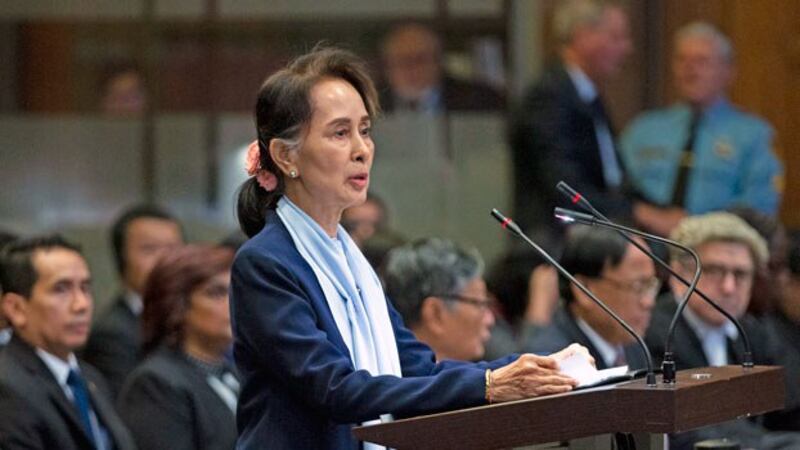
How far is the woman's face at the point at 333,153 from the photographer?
3.67 meters

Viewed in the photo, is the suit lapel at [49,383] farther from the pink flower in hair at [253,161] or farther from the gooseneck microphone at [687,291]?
the gooseneck microphone at [687,291]

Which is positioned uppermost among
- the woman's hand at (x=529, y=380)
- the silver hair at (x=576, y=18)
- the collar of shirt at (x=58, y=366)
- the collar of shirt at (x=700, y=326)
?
the silver hair at (x=576, y=18)

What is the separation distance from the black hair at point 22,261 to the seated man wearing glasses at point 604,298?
5.30 ft

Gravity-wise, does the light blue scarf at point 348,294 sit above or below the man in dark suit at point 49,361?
above

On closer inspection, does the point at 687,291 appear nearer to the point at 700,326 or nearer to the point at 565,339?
the point at 565,339

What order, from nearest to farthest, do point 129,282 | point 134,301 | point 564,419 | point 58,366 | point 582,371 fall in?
point 564,419, point 582,371, point 58,366, point 134,301, point 129,282

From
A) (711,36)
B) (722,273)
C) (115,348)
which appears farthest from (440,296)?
(711,36)

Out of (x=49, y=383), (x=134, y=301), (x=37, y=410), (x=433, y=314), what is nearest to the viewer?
(x=37, y=410)

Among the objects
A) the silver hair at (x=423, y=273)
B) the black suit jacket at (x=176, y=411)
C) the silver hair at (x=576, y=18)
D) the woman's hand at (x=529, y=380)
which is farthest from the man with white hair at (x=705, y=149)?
the woman's hand at (x=529, y=380)

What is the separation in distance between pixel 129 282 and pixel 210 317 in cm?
238

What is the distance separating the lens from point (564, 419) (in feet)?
10.6

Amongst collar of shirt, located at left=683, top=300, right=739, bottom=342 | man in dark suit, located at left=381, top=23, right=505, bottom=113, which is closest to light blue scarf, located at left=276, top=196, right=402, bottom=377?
collar of shirt, located at left=683, top=300, right=739, bottom=342

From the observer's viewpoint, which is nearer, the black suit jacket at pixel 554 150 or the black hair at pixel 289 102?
the black hair at pixel 289 102

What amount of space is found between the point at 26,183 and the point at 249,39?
51.5 inches
